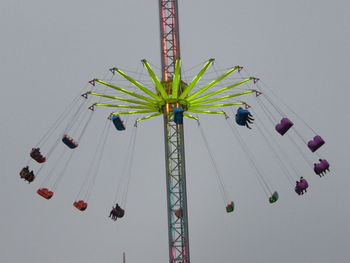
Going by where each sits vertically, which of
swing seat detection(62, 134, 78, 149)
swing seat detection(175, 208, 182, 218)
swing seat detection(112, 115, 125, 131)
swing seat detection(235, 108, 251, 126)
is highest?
swing seat detection(62, 134, 78, 149)

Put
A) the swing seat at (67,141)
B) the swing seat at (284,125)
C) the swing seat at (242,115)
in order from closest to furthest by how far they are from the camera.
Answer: the swing seat at (242,115)
the swing seat at (284,125)
the swing seat at (67,141)

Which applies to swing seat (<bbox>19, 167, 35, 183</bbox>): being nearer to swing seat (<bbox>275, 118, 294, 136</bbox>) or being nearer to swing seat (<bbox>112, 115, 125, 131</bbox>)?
swing seat (<bbox>112, 115, 125, 131</bbox>)

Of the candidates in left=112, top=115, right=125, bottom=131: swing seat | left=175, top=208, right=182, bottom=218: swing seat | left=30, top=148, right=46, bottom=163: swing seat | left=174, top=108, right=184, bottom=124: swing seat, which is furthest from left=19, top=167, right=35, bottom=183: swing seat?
left=174, top=108, right=184, bottom=124: swing seat

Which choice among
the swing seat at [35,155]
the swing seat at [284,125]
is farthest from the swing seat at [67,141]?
the swing seat at [284,125]

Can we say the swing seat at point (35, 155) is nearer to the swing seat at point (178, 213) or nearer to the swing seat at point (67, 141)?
the swing seat at point (67, 141)

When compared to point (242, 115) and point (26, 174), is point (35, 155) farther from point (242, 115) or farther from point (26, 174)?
point (242, 115)

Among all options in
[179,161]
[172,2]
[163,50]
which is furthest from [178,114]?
[172,2]

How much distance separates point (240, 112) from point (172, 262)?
10.5 metres

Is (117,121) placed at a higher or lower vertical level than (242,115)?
higher

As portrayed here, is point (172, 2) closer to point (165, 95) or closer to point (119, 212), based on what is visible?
point (165, 95)

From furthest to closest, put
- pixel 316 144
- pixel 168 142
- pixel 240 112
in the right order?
pixel 168 142 → pixel 316 144 → pixel 240 112

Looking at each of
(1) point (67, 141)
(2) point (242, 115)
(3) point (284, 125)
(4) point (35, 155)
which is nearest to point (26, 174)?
(4) point (35, 155)

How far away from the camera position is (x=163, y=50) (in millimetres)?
30406

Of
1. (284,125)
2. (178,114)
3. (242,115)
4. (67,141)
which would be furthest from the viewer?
(67,141)
